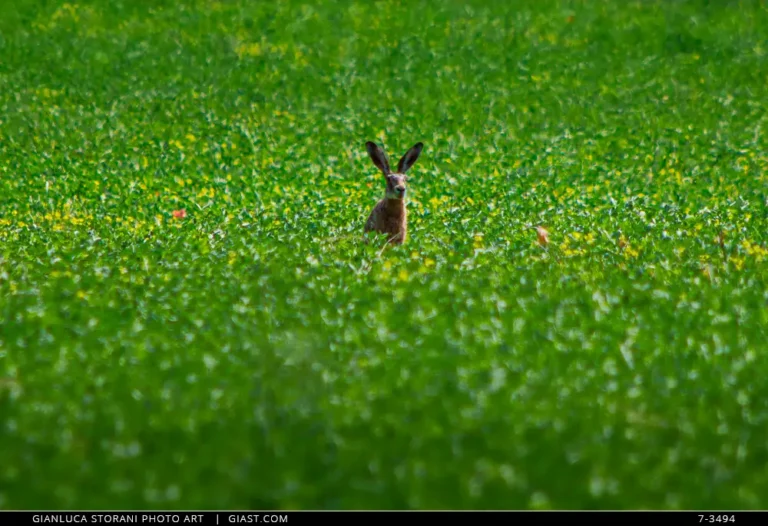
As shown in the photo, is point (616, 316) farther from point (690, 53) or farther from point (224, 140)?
point (690, 53)

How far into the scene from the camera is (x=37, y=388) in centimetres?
773

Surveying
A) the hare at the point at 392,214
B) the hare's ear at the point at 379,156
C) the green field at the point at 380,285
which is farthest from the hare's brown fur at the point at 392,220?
the hare's ear at the point at 379,156

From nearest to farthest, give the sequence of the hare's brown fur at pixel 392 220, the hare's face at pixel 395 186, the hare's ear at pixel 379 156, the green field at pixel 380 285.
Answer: the green field at pixel 380 285 < the hare's face at pixel 395 186 < the hare's brown fur at pixel 392 220 < the hare's ear at pixel 379 156

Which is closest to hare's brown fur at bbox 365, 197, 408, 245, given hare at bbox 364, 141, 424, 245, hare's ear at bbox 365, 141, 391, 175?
hare at bbox 364, 141, 424, 245

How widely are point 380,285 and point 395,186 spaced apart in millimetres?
2521

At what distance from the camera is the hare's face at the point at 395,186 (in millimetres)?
13000

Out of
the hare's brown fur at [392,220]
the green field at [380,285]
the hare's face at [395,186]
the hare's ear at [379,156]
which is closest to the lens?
the green field at [380,285]

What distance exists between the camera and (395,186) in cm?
1300

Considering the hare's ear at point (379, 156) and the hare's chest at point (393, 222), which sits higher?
the hare's ear at point (379, 156)

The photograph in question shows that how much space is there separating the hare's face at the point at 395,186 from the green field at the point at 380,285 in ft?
1.85

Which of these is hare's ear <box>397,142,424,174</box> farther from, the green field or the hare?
the green field

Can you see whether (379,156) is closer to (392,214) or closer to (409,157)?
(409,157)

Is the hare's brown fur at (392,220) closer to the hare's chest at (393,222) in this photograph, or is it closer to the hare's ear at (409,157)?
the hare's chest at (393,222)

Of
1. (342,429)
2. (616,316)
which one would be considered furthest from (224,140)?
(342,429)
